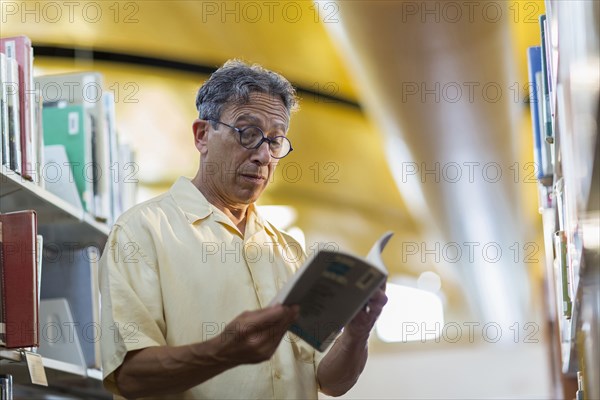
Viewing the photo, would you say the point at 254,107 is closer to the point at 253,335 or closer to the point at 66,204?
the point at 253,335

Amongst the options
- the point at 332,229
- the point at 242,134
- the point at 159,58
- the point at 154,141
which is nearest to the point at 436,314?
the point at 332,229

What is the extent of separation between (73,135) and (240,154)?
1302 mm

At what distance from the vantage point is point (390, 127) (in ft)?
14.2

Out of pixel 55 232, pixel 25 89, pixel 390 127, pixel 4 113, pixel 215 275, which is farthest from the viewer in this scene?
pixel 390 127

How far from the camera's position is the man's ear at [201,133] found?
2.24 meters

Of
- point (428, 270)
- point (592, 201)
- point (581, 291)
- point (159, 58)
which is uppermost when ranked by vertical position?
point (159, 58)

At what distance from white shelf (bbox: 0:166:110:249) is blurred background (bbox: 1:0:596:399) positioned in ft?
2.52

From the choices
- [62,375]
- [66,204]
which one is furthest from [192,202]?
[62,375]

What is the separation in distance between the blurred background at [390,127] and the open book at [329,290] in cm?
26

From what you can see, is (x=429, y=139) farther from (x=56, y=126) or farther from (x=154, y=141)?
(x=154, y=141)

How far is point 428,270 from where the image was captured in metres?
11.7

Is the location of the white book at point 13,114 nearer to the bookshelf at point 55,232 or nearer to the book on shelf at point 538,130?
the bookshelf at point 55,232

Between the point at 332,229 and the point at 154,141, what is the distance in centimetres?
324

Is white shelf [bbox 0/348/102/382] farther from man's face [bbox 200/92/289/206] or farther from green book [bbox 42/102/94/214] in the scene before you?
man's face [bbox 200/92/289/206]
